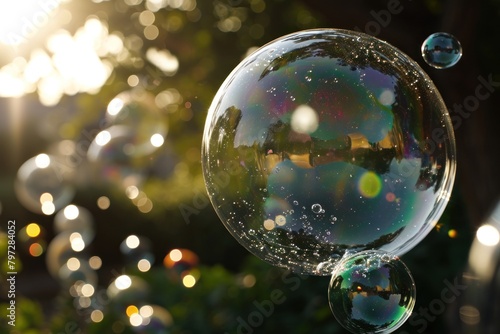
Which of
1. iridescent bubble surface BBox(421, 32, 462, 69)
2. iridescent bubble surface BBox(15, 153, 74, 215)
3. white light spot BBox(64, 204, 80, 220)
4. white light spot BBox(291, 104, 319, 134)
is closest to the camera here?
white light spot BBox(291, 104, 319, 134)

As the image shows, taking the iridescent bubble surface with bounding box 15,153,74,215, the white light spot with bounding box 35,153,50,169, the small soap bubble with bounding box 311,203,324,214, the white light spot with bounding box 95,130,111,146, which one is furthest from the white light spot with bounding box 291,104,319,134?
the white light spot with bounding box 35,153,50,169

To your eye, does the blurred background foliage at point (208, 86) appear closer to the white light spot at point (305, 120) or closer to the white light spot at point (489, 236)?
the white light spot at point (489, 236)

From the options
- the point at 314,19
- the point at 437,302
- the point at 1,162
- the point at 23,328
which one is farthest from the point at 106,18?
the point at 1,162

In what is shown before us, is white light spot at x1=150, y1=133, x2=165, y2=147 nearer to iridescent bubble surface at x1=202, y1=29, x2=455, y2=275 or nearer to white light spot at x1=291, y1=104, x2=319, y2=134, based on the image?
iridescent bubble surface at x1=202, y1=29, x2=455, y2=275

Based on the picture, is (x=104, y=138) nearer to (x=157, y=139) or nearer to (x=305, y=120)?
(x=157, y=139)

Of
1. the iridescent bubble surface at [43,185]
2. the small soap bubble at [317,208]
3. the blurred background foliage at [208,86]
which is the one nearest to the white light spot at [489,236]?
the small soap bubble at [317,208]

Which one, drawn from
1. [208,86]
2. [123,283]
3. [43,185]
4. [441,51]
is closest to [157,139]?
[208,86]
